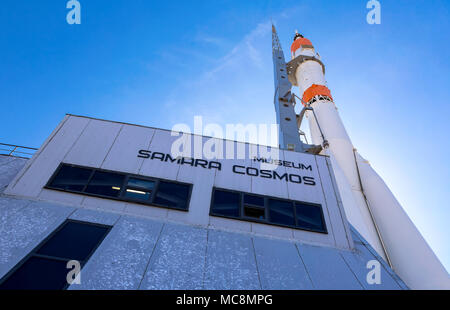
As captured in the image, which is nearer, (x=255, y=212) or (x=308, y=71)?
(x=255, y=212)

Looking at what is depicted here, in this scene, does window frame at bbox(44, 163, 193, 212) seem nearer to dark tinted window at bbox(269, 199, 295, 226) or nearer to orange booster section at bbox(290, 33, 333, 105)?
dark tinted window at bbox(269, 199, 295, 226)

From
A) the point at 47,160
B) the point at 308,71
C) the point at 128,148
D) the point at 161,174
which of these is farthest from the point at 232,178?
the point at 308,71

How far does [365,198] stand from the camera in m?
15.8

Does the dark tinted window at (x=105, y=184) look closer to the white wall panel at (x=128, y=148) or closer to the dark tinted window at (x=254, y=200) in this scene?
the white wall panel at (x=128, y=148)

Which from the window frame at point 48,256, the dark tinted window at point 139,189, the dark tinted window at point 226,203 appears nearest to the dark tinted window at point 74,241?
the window frame at point 48,256

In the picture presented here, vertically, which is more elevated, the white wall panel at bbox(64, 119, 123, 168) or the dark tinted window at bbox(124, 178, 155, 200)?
the white wall panel at bbox(64, 119, 123, 168)

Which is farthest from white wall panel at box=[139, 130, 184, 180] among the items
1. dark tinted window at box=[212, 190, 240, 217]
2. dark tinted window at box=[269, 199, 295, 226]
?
dark tinted window at box=[269, 199, 295, 226]

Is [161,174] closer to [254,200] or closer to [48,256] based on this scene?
[254,200]

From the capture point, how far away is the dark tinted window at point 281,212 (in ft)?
30.3

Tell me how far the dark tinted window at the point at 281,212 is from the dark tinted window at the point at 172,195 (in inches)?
114

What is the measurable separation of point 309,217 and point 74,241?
713 cm

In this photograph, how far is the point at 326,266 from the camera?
7.63m

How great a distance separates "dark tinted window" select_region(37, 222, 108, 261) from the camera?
671cm

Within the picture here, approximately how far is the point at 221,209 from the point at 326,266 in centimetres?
351
